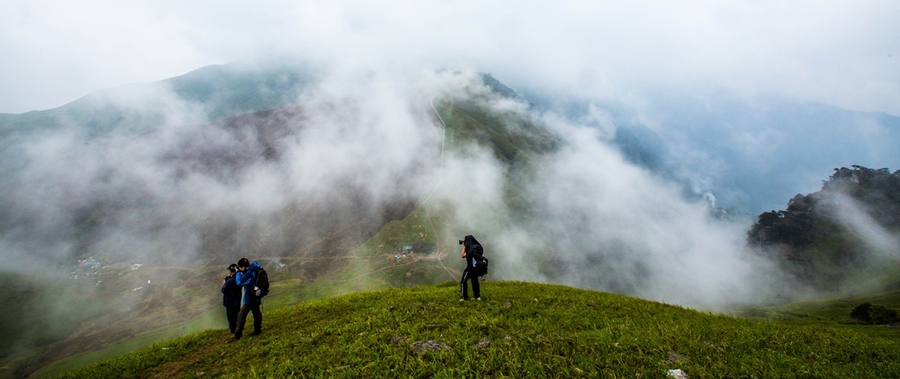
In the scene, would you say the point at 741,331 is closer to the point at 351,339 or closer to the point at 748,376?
the point at 748,376

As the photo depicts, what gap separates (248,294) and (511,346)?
13.5m

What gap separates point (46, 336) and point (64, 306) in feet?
105

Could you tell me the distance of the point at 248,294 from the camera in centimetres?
1725

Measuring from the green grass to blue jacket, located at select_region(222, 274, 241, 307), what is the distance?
6.14 ft

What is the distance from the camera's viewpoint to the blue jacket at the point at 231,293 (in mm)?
18922

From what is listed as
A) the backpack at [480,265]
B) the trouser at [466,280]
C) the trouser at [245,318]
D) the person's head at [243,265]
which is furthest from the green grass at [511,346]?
the person's head at [243,265]

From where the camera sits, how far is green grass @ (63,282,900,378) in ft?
32.8

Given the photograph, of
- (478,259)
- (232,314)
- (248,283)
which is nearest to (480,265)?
(478,259)

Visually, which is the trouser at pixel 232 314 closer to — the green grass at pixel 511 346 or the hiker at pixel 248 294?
the green grass at pixel 511 346

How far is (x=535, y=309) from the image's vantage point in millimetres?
17359

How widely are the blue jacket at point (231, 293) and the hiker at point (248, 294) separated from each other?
123 centimetres

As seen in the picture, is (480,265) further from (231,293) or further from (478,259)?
(231,293)

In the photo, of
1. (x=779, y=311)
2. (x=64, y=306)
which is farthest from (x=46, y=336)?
(x=779, y=311)

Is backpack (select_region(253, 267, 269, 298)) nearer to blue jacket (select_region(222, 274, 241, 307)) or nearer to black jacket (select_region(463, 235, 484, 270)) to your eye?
blue jacket (select_region(222, 274, 241, 307))
